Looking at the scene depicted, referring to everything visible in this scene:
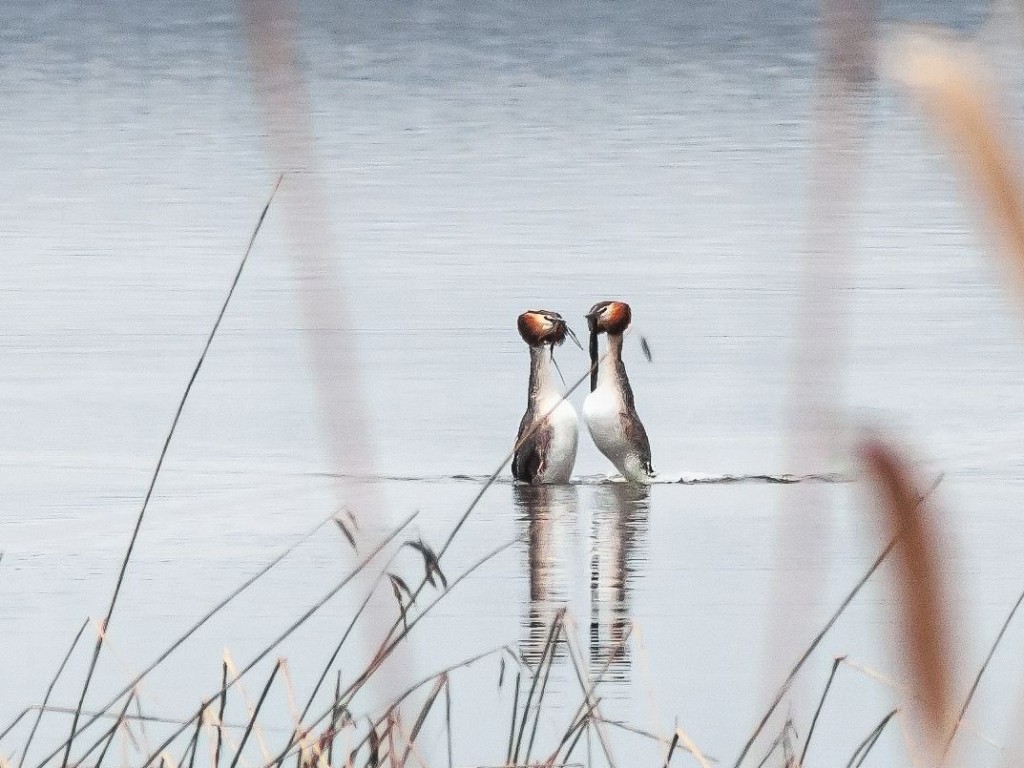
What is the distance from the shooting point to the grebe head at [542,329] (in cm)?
694

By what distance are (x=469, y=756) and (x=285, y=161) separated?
99.8 inches

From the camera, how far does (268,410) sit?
24.8ft

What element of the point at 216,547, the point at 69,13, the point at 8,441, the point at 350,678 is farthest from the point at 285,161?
the point at 69,13

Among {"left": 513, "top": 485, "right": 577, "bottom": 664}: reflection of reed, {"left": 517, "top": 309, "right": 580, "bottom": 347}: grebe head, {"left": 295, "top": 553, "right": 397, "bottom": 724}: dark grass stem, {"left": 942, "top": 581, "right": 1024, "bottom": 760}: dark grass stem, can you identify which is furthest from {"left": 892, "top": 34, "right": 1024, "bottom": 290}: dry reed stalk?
{"left": 517, "top": 309, "right": 580, "bottom": 347}: grebe head

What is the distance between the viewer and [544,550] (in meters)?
5.60

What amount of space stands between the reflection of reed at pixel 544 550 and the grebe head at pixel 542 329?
1.69ft

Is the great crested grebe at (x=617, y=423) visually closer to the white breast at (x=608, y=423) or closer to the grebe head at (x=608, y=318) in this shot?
the white breast at (x=608, y=423)

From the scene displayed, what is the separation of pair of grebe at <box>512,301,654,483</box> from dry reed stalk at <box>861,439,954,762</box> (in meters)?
5.21

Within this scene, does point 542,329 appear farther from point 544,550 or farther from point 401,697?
point 401,697

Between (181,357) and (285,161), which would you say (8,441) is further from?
(285,161)

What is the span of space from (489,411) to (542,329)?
2.24 ft

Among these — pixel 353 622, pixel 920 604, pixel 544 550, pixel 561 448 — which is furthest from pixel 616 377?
pixel 920 604

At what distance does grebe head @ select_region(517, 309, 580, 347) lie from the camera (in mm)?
6941

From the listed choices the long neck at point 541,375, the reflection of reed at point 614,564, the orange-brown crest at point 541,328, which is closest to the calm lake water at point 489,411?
the reflection of reed at point 614,564
